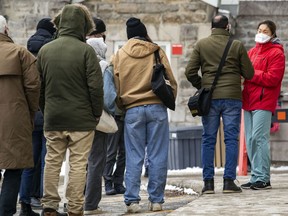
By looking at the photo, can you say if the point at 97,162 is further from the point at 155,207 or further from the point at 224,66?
the point at 224,66

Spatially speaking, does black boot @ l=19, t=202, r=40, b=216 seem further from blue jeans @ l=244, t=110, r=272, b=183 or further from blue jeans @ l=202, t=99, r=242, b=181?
blue jeans @ l=244, t=110, r=272, b=183

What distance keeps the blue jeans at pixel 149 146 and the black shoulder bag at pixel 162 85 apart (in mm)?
118

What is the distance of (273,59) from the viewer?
1034cm

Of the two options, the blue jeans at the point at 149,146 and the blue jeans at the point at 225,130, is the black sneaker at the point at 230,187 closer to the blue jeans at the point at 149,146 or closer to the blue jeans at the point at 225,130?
the blue jeans at the point at 225,130

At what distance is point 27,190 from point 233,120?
2.06m

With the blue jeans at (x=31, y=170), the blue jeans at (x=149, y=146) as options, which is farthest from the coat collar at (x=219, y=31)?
the blue jeans at (x=31, y=170)

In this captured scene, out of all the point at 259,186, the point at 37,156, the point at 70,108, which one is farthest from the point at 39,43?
the point at 259,186

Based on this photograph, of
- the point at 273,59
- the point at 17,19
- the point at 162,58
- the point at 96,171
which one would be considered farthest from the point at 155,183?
the point at 17,19

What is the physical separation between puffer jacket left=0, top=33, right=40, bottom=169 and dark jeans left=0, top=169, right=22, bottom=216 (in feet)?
0.35

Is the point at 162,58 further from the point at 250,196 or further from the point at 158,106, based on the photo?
the point at 250,196

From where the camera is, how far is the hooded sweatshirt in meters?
8.45

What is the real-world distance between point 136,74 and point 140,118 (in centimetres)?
40

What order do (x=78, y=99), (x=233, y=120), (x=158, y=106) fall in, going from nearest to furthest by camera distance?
(x=78, y=99)
(x=158, y=106)
(x=233, y=120)

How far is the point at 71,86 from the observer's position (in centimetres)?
847
